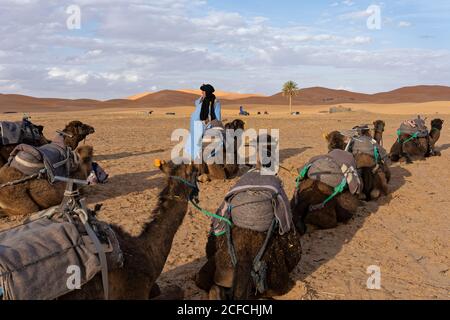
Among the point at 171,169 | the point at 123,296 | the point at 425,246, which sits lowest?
the point at 425,246

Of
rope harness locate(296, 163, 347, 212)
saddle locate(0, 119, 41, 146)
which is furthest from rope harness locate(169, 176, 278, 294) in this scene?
saddle locate(0, 119, 41, 146)

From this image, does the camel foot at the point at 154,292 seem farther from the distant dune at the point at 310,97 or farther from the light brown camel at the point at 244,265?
the distant dune at the point at 310,97

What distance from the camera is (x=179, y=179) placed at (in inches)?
171

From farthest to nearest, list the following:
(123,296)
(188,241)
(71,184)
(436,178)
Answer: (436,178) < (188,241) < (123,296) < (71,184)

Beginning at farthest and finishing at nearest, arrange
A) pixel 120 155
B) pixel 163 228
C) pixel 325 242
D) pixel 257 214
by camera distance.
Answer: pixel 120 155, pixel 325 242, pixel 257 214, pixel 163 228

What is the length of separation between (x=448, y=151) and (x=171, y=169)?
14049mm

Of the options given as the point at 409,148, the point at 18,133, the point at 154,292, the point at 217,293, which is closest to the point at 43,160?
the point at 18,133

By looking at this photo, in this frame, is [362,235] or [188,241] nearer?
[188,241]

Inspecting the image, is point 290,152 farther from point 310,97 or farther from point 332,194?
point 310,97

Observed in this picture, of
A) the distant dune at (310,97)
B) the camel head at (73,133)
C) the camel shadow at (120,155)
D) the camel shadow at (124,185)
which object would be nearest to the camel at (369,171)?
the camel shadow at (124,185)

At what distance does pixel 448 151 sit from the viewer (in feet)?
52.1

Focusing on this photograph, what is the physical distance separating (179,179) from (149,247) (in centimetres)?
72

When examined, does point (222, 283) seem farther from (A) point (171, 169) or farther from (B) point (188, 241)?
(B) point (188, 241)
